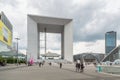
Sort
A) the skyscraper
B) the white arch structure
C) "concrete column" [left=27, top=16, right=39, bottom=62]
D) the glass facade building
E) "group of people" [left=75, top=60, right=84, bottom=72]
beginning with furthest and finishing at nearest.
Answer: the white arch structure → "concrete column" [left=27, top=16, right=39, bottom=62] → the skyscraper → the glass facade building → "group of people" [left=75, top=60, right=84, bottom=72]

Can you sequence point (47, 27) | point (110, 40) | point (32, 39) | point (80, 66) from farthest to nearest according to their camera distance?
point (47, 27) → point (32, 39) → point (110, 40) → point (80, 66)

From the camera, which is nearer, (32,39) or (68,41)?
(32,39)

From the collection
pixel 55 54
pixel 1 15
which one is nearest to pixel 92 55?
pixel 55 54

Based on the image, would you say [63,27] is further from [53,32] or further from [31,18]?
[31,18]

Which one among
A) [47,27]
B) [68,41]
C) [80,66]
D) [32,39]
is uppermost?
[47,27]

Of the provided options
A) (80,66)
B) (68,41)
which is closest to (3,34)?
(80,66)

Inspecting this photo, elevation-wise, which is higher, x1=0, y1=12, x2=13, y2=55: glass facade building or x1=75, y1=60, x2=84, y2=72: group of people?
x1=0, y1=12, x2=13, y2=55: glass facade building

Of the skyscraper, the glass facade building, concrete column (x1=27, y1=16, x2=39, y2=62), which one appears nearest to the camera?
the glass facade building

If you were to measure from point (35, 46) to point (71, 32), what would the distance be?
2172 centimetres

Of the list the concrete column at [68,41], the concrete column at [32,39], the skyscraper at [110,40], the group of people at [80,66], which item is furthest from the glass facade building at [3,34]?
the skyscraper at [110,40]

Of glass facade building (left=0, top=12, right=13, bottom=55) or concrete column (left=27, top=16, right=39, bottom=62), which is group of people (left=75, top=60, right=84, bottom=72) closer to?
glass facade building (left=0, top=12, right=13, bottom=55)

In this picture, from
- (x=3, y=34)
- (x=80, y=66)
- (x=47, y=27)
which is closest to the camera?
(x=80, y=66)

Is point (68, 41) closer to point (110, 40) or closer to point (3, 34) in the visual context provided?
point (110, 40)

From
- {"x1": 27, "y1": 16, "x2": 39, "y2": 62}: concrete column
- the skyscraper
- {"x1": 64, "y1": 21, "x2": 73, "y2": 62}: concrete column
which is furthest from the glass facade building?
the skyscraper
